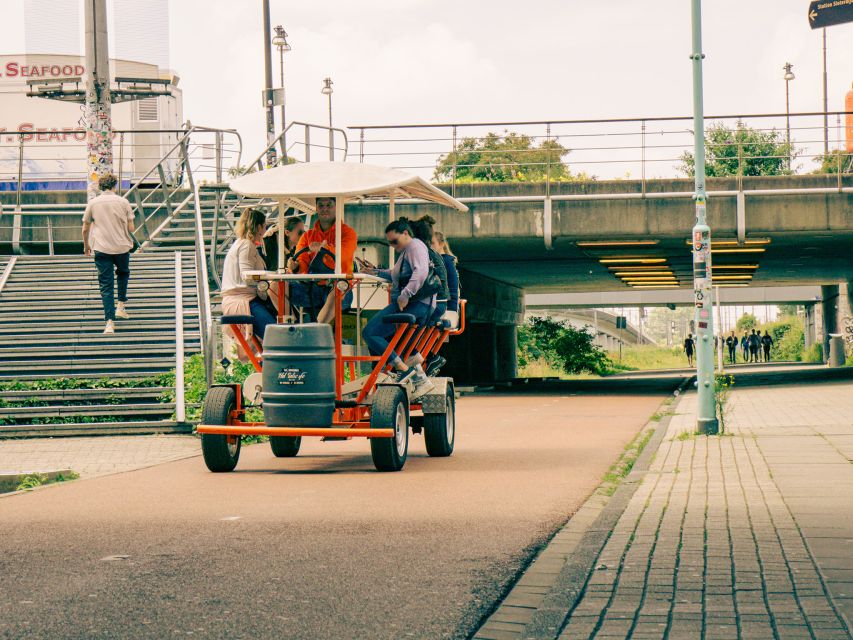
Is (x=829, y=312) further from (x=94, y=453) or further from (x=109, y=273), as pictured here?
(x=94, y=453)

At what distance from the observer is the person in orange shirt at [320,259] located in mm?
10766

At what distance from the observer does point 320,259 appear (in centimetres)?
1080

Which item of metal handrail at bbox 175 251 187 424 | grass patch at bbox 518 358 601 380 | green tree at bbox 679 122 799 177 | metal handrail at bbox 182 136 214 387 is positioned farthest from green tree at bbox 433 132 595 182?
grass patch at bbox 518 358 601 380

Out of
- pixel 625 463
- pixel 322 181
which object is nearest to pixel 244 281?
pixel 322 181

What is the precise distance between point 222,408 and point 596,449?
4.35 meters

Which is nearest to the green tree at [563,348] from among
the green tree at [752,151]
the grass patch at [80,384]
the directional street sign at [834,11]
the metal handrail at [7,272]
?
the green tree at [752,151]

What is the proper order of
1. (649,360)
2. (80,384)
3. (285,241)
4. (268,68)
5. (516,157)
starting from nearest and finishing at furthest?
(285,241), (80,384), (516,157), (268,68), (649,360)

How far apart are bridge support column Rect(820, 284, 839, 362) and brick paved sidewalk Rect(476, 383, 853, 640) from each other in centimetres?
4682

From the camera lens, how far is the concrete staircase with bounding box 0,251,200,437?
14680mm

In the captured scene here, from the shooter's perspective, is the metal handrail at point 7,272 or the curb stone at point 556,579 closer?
the curb stone at point 556,579

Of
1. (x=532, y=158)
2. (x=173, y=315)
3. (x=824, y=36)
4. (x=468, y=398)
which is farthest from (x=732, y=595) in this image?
(x=824, y=36)

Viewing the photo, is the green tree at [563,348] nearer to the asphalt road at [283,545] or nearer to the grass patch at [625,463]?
the grass patch at [625,463]

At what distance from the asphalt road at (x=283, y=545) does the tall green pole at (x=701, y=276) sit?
2.35 metres

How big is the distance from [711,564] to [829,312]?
184 ft
